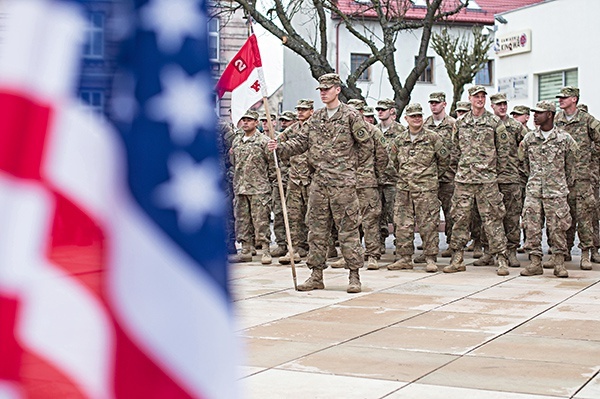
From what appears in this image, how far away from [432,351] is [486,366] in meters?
0.65

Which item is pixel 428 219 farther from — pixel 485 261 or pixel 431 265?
pixel 485 261

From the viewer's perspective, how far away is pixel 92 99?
1.58 m

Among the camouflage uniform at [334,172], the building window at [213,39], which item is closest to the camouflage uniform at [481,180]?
the camouflage uniform at [334,172]

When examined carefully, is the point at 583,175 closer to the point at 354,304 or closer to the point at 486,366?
the point at 354,304

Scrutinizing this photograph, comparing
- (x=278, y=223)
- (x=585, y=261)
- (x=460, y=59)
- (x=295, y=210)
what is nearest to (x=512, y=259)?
(x=585, y=261)

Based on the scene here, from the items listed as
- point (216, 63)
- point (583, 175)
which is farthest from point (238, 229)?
point (216, 63)

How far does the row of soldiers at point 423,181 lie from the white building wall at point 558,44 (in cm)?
1242

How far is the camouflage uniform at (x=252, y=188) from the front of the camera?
14.2 metres

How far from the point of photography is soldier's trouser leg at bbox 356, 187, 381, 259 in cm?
1341

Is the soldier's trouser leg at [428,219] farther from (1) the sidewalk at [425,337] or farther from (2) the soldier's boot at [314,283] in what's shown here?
(2) the soldier's boot at [314,283]

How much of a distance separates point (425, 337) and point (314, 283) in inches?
120

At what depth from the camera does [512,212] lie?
13.2m

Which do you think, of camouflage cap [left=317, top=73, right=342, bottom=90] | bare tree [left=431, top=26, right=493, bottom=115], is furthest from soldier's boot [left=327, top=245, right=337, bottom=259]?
bare tree [left=431, top=26, right=493, bottom=115]

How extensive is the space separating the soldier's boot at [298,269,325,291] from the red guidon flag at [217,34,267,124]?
70.9 inches
